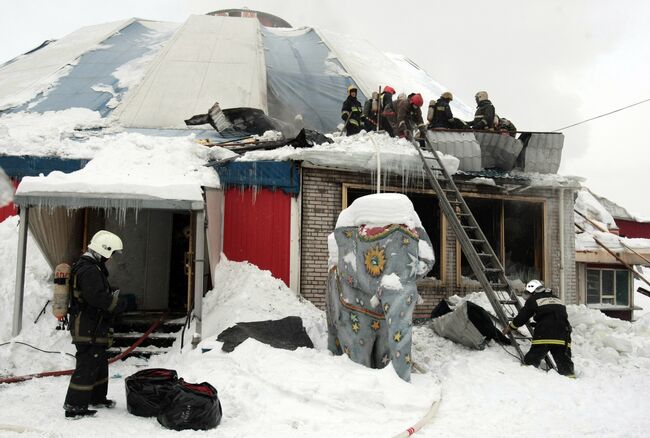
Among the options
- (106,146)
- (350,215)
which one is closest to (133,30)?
(106,146)

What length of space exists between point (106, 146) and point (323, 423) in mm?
6108

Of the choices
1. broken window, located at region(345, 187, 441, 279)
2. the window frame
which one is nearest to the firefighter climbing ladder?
broken window, located at region(345, 187, 441, 279)

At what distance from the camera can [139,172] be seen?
7.76 metres

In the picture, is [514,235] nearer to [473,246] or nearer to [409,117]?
[473,246]

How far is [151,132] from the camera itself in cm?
1048

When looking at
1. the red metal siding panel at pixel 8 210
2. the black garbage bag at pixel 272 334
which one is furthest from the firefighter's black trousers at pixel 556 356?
the red metal siding panel at pixel 8 210

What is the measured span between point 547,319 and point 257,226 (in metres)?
4.63

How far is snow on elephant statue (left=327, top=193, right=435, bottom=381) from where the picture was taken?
5734 mm

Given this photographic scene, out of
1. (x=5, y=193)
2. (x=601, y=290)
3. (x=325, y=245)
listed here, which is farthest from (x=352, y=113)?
(x=601, y=290)

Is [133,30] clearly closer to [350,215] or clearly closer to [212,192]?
[212,192]

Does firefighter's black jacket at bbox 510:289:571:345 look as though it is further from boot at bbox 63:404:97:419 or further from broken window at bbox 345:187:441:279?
boot at bbox 63:404:97:419

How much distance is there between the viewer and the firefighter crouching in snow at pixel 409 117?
9555mm

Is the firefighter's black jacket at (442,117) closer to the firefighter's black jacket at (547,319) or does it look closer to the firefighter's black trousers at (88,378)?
the firefighter's black jacket at (547,319)

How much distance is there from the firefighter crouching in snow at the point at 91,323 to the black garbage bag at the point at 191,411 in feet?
2.57
